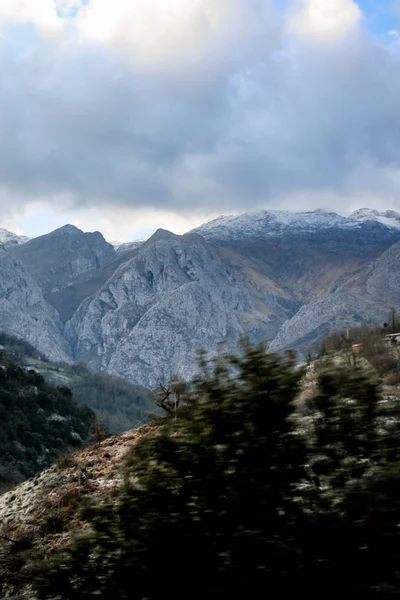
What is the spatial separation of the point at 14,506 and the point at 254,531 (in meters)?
13.7

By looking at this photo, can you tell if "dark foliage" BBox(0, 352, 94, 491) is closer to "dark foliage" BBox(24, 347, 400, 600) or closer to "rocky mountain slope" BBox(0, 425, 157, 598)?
"rocky mountain slope" BBox(0, 425, 157, 598)

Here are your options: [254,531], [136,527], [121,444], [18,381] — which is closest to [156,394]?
[121,444]

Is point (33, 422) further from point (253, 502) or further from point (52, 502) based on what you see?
point (253, 502)

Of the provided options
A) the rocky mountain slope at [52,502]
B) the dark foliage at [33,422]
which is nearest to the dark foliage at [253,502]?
the rocky mountain slope at [52,502]

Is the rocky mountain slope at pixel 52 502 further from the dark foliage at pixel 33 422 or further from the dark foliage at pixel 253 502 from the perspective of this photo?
the dark foliage at pixel 33 422

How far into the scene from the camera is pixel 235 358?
911 centimetres

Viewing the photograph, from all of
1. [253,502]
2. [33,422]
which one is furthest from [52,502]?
[33,422]

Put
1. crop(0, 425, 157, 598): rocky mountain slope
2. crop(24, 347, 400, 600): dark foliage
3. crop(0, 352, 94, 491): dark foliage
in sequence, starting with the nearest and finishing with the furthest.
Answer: crop(24, 347, 400, 600): dark foliage → crop(0, 425, 157, 598): rocky mountain slope → crop(0, 352, 94, 491): dark foliage

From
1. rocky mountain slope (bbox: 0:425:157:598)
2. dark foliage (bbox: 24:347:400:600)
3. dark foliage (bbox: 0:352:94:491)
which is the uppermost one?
dark foliage (bbox: 24:347:400:600)

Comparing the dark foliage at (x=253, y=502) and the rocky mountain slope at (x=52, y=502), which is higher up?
the dark foliage at (x=253, y=502)

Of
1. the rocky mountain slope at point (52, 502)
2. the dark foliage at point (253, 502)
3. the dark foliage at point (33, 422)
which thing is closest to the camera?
the dark foliage at point (253, 502)

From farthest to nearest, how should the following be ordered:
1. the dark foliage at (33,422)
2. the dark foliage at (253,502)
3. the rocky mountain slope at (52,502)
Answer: the dark foliage at (33,422), the rocky mountain slope at (52,502), the dark foliage at (253,502)

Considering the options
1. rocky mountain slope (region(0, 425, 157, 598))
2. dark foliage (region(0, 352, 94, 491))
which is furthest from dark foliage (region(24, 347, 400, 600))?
dark foliage (region(0, 352, 94, 491))

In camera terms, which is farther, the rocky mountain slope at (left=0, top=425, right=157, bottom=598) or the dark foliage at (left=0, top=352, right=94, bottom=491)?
the dark foliage at (left=0, top=352, right=94, bottom=491)
